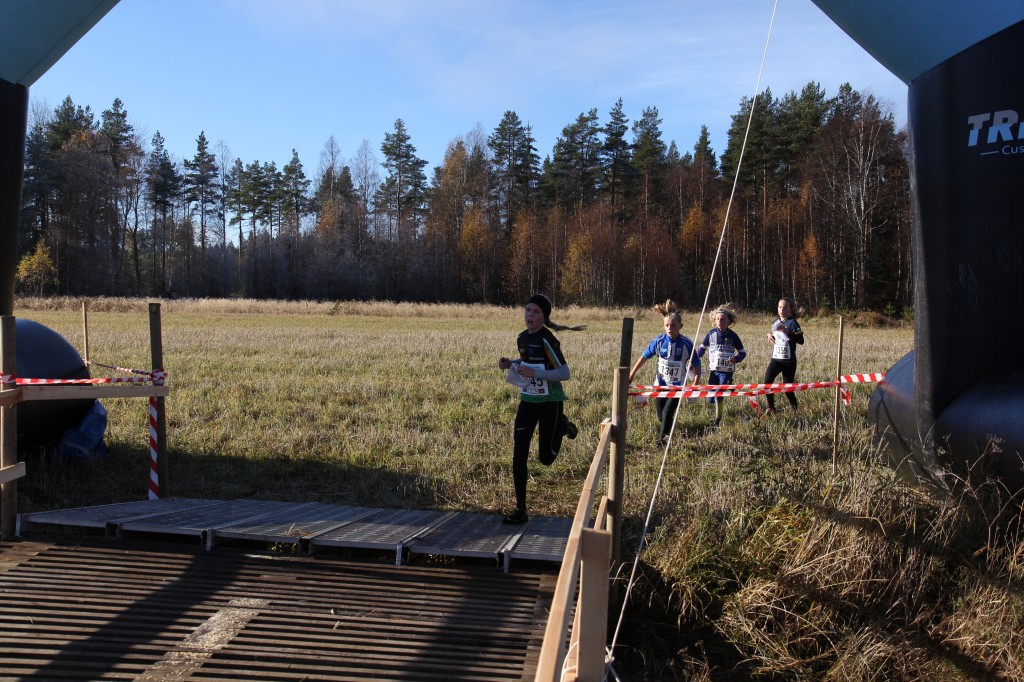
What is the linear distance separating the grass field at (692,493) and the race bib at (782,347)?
2.67ft

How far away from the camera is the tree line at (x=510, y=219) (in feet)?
158

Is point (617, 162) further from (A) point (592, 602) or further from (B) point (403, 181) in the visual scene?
(A) point (592, 602)

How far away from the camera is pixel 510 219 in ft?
217

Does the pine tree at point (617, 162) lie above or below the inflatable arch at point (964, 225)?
above

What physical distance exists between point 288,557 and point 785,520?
3312 mm

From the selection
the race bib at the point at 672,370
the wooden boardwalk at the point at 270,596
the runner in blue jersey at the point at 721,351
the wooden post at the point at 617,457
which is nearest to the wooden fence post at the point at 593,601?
the wooden boardwalk at the point at 270,596

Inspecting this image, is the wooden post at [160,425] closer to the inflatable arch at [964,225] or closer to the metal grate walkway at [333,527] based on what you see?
the metal grate walkway at [333,527]

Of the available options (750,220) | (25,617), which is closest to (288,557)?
(25,617)

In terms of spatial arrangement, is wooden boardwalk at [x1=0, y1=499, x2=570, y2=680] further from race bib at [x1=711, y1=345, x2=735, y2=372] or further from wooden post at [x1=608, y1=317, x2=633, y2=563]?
race bib at [x1=711, y1=345, x2=735, y2=372]

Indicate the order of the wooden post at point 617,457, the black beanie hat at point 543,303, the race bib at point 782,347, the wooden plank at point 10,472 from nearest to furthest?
the wooden post at point 617,457 < the wooden plank at point 10,472 < the black beanie hat at point 543,303 < the race bib at point 782,347

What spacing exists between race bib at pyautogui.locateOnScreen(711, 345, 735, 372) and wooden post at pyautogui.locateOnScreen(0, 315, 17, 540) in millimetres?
7534

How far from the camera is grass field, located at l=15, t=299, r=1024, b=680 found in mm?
4195

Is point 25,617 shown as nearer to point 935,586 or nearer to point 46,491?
point 46,491

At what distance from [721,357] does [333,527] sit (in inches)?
229
